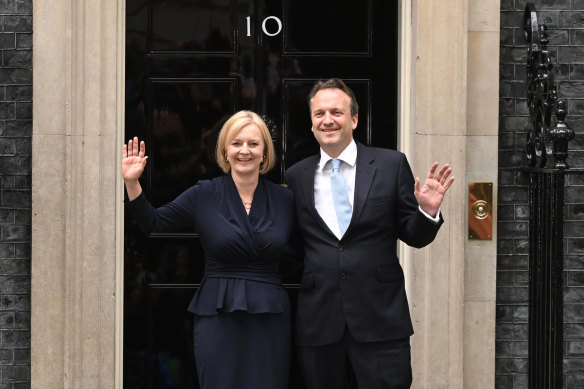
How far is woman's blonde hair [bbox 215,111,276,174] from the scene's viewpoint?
13.4 feet

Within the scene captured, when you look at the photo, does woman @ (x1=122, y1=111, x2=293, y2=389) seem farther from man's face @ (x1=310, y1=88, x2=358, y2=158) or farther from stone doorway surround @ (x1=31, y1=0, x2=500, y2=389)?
stone doorway surround @ (x1=31, y1=0, x2=500, y2=389)

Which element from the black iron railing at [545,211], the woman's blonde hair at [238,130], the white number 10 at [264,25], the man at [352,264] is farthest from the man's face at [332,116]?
the white number 10 at [264,25]

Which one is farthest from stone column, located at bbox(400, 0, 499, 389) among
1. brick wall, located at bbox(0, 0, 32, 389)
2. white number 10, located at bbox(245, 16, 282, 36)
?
brick wall, located at bbox(0, 0, 32, 389)

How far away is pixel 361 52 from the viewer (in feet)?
18.5

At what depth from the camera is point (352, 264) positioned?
3.96 metres

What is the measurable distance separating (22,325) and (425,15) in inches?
118

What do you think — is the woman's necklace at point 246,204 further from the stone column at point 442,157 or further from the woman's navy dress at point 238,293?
the stone column at point 442,157

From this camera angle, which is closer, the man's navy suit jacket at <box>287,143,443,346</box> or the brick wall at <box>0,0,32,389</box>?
the man's navy suit jacket at <box>287,143,443,346</box>

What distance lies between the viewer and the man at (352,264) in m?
3.97

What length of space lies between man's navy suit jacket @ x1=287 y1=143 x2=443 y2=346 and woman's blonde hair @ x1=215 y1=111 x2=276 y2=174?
0.28 meters

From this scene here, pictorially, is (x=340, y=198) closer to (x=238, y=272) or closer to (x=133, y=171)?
(x=238, y=272)

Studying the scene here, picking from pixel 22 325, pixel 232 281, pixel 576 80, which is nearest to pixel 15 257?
pixel 22 325

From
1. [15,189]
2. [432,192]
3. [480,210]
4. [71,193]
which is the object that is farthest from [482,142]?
[15,189]

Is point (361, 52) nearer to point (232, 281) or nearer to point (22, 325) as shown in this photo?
point (232, 281)
